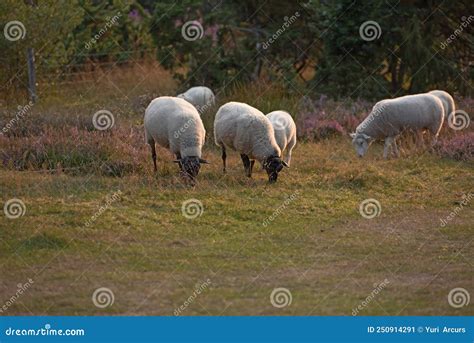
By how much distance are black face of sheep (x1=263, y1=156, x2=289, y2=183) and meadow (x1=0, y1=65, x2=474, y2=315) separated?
209 millimetres

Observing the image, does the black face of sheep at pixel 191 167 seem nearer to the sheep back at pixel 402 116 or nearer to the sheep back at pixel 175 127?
the sheep back at pixel 175 127

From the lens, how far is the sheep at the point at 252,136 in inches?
554

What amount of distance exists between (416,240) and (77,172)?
6014mm

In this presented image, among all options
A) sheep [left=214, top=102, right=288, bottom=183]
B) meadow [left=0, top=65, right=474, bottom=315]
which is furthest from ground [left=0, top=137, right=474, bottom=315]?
sheep [left=214, top=102, right=288, bottom=183]

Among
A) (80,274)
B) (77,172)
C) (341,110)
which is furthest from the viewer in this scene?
(341,110)

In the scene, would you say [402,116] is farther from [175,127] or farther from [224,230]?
[224,230]

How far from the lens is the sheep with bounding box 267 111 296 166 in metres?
15.0

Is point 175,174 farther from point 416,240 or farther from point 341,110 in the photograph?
point 341,110

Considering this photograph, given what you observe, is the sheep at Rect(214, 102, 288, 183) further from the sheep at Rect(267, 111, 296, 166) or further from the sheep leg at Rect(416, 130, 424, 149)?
the sheep leg at Rect(416, 130, 424, 149)

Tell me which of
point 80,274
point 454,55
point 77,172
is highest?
point 454,55

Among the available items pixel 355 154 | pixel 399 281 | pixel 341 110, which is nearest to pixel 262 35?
pixel 341 110

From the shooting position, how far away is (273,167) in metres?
14.0

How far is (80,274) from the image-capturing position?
30.8 feet

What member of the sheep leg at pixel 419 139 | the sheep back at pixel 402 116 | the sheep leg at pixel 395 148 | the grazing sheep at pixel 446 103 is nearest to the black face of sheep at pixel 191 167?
the sheep back at pixel 402 116
